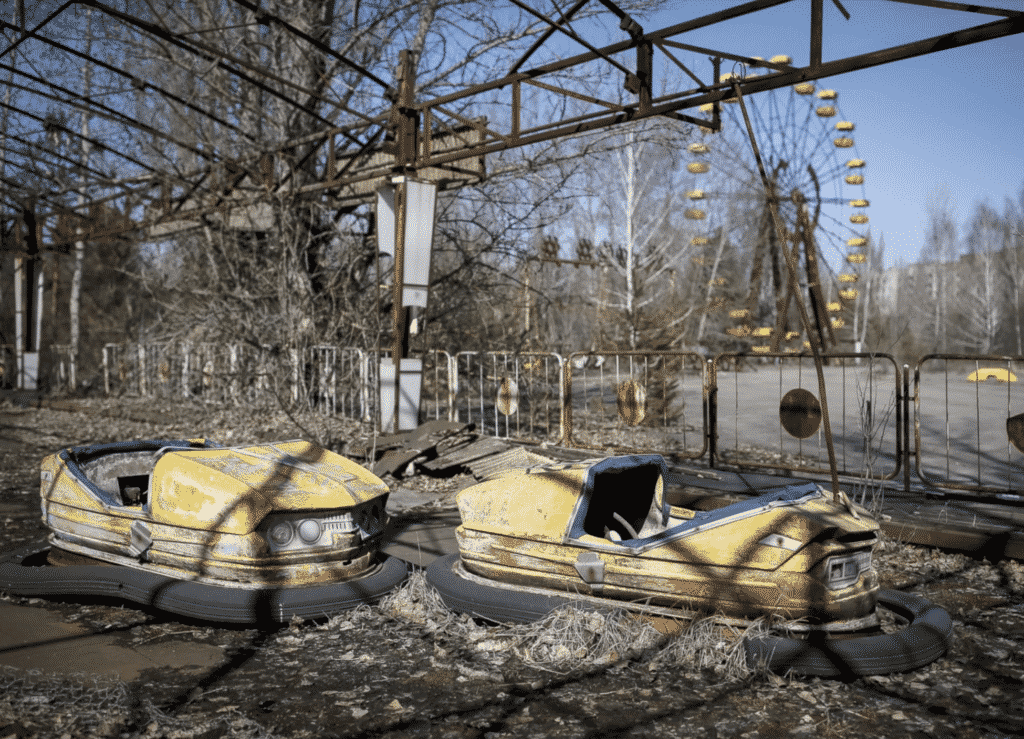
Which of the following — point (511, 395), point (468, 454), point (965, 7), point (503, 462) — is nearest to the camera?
point (965, 7)

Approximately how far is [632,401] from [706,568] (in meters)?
4.46

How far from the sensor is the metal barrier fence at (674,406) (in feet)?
22.0

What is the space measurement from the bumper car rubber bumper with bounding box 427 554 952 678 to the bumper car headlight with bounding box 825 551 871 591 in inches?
8.2

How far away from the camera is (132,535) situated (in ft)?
12.8

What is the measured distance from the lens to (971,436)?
408 inches

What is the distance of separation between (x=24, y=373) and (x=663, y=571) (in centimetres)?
1834

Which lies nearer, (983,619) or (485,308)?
(983,619)

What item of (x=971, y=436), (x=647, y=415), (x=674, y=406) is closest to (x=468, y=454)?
(x=647, y=415)

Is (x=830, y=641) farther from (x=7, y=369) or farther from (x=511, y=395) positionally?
(x=7, y=369)

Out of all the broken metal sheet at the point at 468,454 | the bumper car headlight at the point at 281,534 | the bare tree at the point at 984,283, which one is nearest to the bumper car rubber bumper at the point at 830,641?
the bumper car headlight at the point at 281,534

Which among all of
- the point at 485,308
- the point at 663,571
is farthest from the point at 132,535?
the point at 485,308

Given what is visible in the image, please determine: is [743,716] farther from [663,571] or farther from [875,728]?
[663,571]

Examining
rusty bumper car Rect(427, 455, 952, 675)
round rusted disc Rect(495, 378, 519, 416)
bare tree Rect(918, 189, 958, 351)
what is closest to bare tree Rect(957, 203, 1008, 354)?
bare tree Rect(918, 189, 958, 351)

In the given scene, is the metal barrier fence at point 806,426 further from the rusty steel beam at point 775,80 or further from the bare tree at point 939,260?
the bare tree at point 939,260
